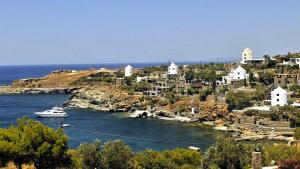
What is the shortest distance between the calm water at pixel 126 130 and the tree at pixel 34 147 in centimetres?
1955

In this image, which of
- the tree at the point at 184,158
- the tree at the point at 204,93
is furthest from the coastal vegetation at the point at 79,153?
the tree at the point at 204,93

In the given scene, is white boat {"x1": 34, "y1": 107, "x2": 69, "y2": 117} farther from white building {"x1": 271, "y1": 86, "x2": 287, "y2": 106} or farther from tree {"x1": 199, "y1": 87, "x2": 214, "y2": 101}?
white building {"x1": 271, "y1": 86, "x2": 287, "y2": 106}

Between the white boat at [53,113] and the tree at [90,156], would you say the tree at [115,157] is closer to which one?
the tree at [90,156]

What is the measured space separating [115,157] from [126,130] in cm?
3006

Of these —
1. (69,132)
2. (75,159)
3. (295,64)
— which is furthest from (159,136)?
(295,64)

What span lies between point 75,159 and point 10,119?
4025 centimetres

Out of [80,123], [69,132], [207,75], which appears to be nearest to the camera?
[69,132]

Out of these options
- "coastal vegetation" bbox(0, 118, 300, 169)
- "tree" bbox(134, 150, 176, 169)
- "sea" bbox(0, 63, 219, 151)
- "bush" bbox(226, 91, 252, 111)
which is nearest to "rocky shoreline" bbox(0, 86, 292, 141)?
"sea" bbox(0, 63, 219, 151)

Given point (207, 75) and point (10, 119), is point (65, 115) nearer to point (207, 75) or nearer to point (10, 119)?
point (10, 119)

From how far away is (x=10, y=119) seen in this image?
5862 centimetres

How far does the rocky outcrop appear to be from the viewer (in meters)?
66.9

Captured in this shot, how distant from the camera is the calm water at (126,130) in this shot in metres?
42.4

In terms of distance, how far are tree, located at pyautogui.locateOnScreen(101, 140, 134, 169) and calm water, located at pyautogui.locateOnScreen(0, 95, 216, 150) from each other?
19.5 meters

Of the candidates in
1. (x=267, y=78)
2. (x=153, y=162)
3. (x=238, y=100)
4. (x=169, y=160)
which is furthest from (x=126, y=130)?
(x=153, y=162)
